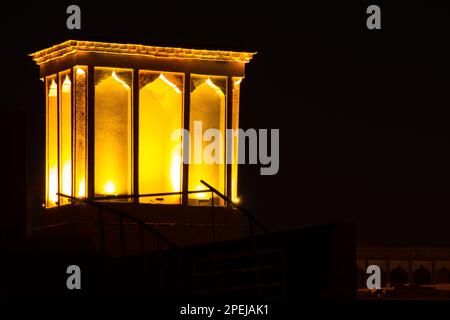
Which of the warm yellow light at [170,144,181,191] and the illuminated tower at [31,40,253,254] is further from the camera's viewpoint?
the warm yellow light at [170,144,181,191]

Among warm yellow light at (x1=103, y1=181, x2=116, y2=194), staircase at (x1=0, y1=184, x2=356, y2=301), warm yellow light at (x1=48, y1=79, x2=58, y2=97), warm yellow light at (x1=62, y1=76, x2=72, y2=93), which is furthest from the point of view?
warm yellow light at (x1=48, y1=79, x2=58, y2=97)

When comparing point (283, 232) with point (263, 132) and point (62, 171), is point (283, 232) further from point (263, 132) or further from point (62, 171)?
point (263, 132)

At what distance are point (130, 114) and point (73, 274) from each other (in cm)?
746

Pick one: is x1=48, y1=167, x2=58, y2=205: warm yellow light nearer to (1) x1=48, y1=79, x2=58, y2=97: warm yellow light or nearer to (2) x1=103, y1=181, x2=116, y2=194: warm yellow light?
(2) x1=103, y1=181, x2=116, y2=194: warm yellow light

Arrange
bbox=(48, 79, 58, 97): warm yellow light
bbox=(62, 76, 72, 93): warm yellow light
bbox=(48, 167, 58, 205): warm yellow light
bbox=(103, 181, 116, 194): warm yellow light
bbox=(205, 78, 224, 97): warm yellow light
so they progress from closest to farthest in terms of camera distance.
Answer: bbox=(103, 181, 116, 194): warm yellow light → bbox=(62, 76, 72, 93): warm yellow light → bbox=(48, 167, 58, 205): warm yellow light → bbox=(205, 78, 224, 97): warm yellow light → bbox=(48, 79, 58, 97): warm yellow light

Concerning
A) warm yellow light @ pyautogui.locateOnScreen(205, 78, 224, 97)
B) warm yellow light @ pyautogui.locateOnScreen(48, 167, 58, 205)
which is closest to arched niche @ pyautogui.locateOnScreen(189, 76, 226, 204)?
warm yellow light @ pyautogui.locateOnScreen(205, 78, 224, 97)

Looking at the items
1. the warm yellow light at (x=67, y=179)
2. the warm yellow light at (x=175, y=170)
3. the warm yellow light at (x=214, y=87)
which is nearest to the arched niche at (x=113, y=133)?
the warm yellow light at (x=67, y=179)

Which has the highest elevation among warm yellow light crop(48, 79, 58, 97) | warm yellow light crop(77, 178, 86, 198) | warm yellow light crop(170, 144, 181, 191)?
warm yellow light crop(48, 79, 58, 97)

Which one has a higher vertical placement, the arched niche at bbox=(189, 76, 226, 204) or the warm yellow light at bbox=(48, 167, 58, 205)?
the arched niche at bbox=(189, 76, 226, 204)

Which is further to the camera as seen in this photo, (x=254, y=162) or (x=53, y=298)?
(x=254, y=162)

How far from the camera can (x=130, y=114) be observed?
4375cm

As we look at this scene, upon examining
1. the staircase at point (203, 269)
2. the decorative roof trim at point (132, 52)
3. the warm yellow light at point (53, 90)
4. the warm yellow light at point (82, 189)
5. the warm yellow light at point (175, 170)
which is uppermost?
the decorative roof trim at point (132, 52)

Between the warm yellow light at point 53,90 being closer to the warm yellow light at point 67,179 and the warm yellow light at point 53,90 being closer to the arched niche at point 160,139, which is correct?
the warm yellow light at point 67,179
